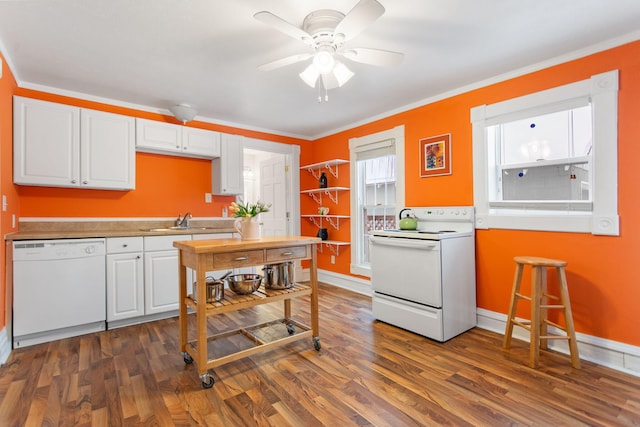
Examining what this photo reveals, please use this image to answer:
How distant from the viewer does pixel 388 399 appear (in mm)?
1842

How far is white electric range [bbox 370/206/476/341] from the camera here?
2.62 metres

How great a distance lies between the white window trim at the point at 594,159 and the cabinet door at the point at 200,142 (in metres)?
2.98

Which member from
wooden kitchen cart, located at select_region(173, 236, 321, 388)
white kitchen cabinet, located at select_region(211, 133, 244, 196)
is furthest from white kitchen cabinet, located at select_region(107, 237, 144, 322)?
white kitchen cabinet, located at select_region(211, 133, 244, 196)

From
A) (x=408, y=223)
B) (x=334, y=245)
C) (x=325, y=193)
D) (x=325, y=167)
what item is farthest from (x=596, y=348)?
(x=325, y=167)

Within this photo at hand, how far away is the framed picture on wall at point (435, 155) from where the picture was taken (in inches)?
127

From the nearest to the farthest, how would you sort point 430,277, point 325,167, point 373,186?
point 430,277 → point 373,186 → point 325,167

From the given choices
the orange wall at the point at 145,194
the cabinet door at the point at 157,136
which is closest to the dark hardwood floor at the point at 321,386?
the orange wall at the point at 145,194

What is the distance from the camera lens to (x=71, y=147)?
2961 millimetres

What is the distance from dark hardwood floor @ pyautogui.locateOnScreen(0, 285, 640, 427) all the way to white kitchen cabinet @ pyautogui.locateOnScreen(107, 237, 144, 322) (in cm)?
30

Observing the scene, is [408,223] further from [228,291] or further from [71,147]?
[71,147]

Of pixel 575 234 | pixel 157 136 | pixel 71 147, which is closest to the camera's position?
pixel 575 234

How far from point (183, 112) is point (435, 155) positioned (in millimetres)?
2825

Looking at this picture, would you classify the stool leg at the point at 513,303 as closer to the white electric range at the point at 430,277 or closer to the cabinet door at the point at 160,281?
the white electric range at the point at 430,277

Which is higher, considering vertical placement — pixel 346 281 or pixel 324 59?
pixel 324 59
